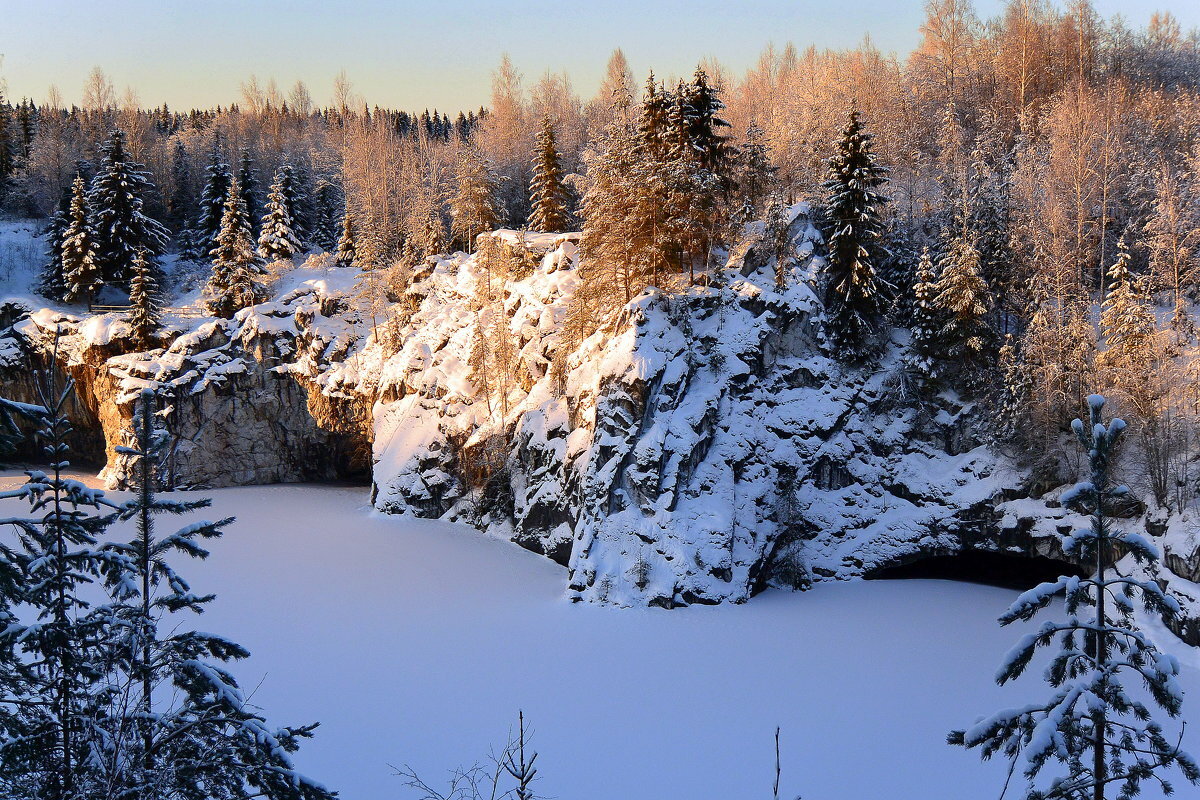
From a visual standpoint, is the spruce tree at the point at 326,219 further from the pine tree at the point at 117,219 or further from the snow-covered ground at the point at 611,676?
the snow-covered ground at the point at 611,676

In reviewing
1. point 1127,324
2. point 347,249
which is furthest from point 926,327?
point 347,249

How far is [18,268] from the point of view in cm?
4781

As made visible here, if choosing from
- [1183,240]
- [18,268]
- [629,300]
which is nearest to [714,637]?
[629,300]

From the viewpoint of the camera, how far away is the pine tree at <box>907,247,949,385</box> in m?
27.5

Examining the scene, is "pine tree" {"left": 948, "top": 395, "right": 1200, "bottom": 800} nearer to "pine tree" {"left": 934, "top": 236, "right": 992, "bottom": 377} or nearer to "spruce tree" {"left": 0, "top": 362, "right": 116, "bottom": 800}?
"spruce tree" {"left": 0, "top": 362, "right": 116, "bottom": 800}

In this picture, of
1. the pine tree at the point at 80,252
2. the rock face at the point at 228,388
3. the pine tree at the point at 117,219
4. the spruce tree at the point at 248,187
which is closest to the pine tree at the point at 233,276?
the rock face at the point at 228,388

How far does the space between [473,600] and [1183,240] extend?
27195 mm

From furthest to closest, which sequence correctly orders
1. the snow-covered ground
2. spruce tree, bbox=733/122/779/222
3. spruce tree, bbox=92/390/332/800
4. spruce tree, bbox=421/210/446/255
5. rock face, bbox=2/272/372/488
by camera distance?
spruce tree, bbox=421/210/446/255 < rock face, bbox=2/272/372/488 < spruce tree, bbox=733/122/779/222 < the snow-covered ground < spruce tree, bbox=92/390/332/800

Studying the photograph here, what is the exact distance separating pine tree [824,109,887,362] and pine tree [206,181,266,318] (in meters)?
30.8

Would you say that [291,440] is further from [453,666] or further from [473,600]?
[453,666]

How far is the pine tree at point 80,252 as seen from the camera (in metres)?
40.9

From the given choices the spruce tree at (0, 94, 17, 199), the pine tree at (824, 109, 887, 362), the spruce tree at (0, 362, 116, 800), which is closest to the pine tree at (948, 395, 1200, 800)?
the spruce tree at (0, 362, 116, 800)

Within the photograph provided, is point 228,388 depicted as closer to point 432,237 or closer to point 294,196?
point 432,237

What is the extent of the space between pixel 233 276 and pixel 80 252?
28.7 feet
